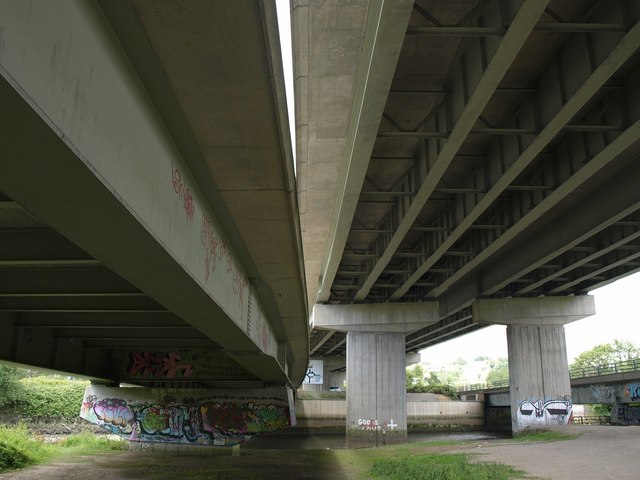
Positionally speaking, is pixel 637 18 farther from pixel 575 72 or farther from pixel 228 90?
pixel 228 90

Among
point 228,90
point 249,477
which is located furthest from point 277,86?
point 249,477

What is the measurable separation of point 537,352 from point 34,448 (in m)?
28.6

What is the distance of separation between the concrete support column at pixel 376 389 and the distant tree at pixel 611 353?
57.8m

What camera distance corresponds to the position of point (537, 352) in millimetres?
35375

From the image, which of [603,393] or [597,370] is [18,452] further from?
[597,370]

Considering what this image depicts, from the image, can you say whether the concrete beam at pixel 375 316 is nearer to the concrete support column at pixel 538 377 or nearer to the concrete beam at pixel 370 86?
the concrete support column at pixel 538 377

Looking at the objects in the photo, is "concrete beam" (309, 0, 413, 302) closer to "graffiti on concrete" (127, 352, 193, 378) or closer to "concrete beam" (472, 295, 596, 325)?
"graffiti on concrete" (127, 352, 193, 378)

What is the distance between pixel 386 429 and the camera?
34625 mm

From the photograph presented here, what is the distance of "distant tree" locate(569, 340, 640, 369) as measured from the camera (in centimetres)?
8294

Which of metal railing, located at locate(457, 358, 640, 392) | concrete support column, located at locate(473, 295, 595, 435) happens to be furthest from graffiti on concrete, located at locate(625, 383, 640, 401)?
concrete support column, located at locate(473, 295, 595, 435)

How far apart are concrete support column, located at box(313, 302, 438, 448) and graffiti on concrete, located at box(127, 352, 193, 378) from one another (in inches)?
610

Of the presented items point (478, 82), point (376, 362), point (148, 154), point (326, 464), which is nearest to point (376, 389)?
point (376, 362)

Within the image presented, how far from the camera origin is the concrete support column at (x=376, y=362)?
3453cm

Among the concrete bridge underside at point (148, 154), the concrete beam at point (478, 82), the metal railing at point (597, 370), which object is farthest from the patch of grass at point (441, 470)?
the metal railing at point (597, 370)
